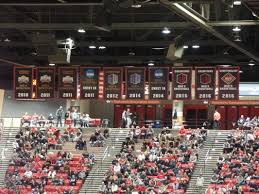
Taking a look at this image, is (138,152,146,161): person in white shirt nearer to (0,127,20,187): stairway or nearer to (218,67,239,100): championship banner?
(0,127,20,187): stairway

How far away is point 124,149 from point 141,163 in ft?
8.19

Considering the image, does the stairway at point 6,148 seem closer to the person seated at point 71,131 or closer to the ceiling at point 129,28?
the person seated at point 71,131

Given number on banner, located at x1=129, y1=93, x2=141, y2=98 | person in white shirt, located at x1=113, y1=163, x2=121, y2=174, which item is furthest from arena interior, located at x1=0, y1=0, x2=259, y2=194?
person in white shirt, located at x1=113, y1=163, x2=121, y2=174

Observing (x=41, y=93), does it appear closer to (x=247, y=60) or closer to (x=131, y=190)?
(x=131, y=190)

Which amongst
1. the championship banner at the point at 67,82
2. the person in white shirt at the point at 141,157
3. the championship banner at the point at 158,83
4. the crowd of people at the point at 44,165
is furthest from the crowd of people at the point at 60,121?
the championship banner at the point at 158,83

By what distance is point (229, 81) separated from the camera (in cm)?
2569

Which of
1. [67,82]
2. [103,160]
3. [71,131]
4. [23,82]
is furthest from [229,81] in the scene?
[71,131]

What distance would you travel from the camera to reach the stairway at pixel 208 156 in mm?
37441

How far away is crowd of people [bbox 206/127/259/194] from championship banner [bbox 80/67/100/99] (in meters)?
12.1

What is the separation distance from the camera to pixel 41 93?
85.7 feet

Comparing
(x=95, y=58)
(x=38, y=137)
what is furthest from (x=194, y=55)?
(x=38, y=137)

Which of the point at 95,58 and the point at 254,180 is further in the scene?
the point at 95,58

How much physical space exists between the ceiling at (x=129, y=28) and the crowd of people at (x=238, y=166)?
5000mm

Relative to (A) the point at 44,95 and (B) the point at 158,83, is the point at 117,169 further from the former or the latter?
(B) the point at 158,83
